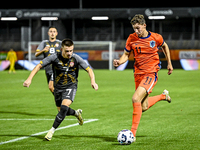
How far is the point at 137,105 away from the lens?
6.30m

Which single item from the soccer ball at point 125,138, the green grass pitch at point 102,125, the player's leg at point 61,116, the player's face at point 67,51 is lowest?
the green grass pitch at point 102,125

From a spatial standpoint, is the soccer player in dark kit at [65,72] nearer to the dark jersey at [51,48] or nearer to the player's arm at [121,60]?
the player's arm at [121,60]

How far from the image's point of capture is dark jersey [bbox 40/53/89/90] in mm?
6770

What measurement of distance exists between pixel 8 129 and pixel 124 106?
14.6 ft

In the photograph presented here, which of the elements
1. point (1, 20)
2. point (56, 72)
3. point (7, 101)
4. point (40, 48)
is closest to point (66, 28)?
point (1, 20)

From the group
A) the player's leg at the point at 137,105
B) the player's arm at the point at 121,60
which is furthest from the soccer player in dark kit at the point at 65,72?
the player's leg at the point at 137,105

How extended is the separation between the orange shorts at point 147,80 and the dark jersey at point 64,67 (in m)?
0.95

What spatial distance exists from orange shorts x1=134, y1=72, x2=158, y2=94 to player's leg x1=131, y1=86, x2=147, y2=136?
9cm

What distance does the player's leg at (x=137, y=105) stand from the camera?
20.4ft

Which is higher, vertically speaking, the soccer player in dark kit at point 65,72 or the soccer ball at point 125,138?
the soccer player in dark kit at point 65,72

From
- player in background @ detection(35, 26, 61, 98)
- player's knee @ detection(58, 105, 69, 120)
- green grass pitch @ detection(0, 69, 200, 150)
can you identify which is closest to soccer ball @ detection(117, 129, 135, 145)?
green grass pitch @ detection(0, 69, 200, 150)

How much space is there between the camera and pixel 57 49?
973 centimetres

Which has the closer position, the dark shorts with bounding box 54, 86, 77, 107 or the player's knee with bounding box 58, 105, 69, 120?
the player's knee with bounding box 58, 105, 69, 120

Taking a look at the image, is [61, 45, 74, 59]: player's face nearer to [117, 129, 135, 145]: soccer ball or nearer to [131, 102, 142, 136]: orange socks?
[131, 102, 142, 136]: orange socks
